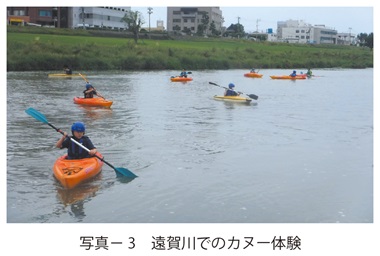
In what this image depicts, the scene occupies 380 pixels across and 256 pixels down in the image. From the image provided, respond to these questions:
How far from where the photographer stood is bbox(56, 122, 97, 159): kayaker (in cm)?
796

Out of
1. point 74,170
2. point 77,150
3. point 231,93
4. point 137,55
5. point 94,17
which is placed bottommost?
point 74,170

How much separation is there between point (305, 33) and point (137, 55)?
193 ft

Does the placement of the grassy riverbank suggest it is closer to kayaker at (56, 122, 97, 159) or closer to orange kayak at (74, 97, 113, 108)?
orange kayak at (74, 97, 113, 108)

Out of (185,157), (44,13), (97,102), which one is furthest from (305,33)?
(185,157)

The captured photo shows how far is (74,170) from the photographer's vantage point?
7.70 meters

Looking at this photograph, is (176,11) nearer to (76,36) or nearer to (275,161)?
(76,36)

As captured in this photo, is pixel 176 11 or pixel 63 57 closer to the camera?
pixel 63 57

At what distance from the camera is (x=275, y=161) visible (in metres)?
9.74

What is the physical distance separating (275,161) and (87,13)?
52.3 meters

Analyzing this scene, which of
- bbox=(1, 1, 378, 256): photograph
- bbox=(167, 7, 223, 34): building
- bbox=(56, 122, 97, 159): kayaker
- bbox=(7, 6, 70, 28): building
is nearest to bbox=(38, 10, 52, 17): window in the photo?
bbox=(7, 6, 70, 28): building

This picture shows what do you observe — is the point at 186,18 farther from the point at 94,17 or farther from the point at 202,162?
the point at 202,162

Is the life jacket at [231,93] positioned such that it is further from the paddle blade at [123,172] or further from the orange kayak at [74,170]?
the orange kayak at [74,170]

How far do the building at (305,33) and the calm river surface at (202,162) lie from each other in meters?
72.9
